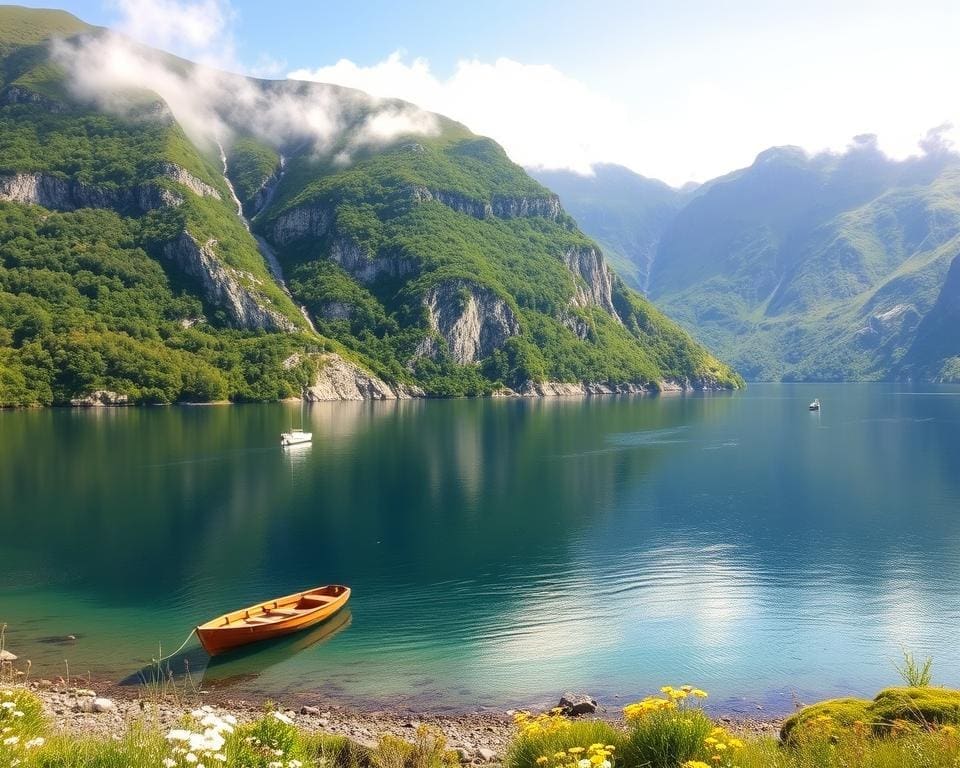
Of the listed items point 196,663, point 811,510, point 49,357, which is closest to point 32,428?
point 49,357

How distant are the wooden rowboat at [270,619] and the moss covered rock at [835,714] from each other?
21832 mm

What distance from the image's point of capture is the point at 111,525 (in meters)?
52.0

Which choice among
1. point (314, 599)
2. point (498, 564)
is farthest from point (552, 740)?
point (498, 564)

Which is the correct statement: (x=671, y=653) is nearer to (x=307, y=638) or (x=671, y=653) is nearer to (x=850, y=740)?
(x=307, y=638)

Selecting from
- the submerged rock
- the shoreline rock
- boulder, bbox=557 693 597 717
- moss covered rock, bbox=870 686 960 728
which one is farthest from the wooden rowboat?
the submerged rock

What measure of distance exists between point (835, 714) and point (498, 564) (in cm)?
3025

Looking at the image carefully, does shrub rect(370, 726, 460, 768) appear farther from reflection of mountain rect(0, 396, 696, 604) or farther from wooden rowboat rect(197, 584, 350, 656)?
reflection of mountain rect(0, 396, 696, 604)

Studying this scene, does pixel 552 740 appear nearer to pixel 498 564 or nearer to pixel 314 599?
pixel 314 599

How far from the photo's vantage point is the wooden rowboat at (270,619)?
28812 millimetres

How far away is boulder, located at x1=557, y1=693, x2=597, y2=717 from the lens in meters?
23.5

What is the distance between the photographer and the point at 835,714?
46.2 feet

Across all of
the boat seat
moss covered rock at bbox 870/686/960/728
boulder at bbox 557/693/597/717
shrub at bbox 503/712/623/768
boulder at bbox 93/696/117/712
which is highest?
shrub at bbox 503/712/623/768

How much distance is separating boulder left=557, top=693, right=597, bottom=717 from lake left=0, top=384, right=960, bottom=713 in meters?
1.63

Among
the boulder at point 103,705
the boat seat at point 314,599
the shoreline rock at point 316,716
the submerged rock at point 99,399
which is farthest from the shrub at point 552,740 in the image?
the submerged rock at point 99,399
